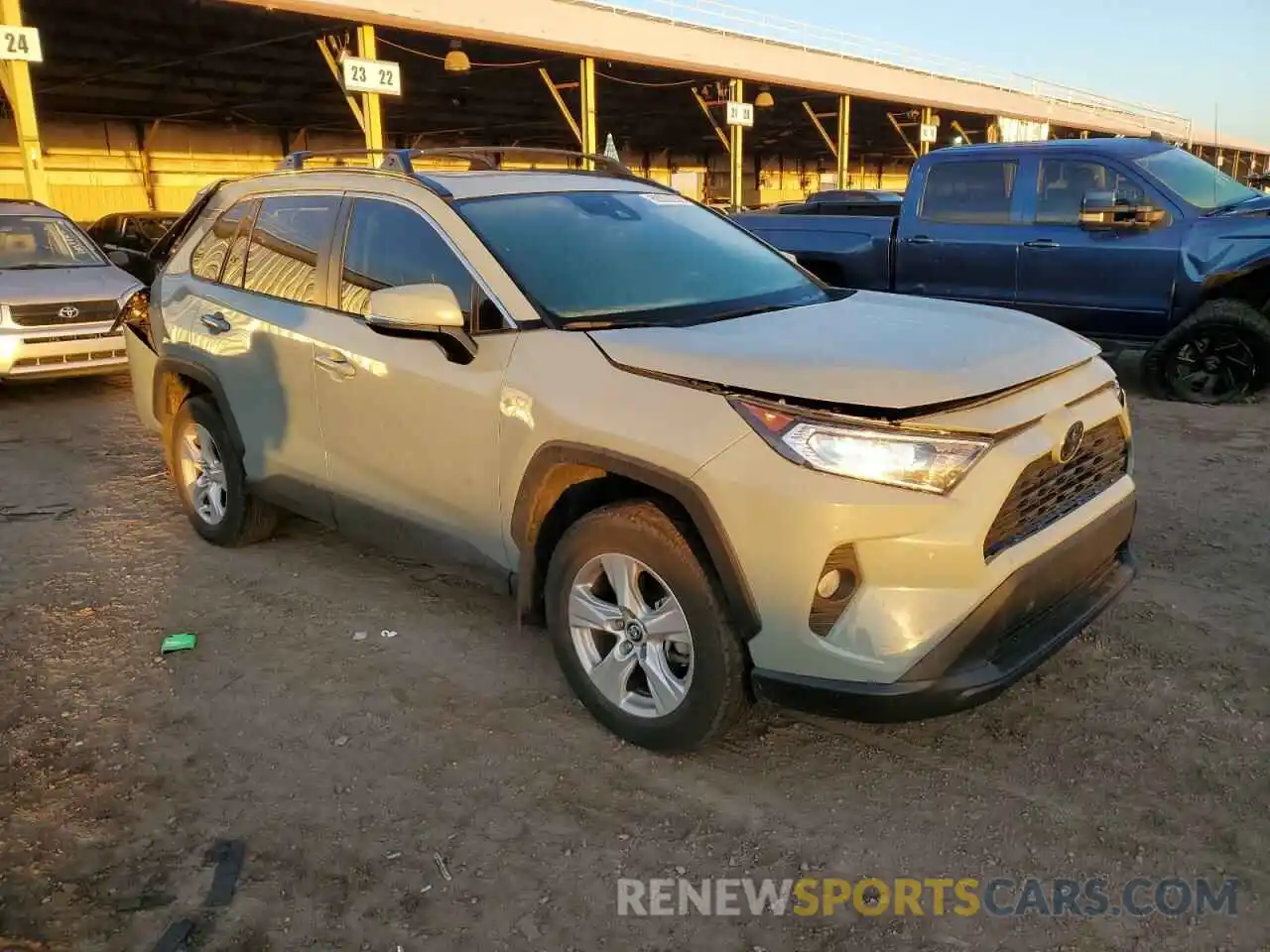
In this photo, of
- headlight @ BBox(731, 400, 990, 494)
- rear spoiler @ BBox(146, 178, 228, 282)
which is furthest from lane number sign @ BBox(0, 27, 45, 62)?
headlight @ BBox(731, 400, 990, 494)

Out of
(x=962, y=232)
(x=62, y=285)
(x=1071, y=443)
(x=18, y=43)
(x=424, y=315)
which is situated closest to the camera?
(x=1071, y=443)

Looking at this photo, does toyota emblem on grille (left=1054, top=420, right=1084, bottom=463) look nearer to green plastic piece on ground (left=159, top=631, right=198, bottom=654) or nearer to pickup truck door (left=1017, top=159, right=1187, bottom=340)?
green plastic piece on ground (left=159, top=631, right=198, bottom=654)

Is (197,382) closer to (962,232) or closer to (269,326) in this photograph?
(269,326)

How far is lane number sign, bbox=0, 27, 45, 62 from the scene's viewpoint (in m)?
12.7

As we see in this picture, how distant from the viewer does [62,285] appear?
8914 mm

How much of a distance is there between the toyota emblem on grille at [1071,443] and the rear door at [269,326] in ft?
9.46

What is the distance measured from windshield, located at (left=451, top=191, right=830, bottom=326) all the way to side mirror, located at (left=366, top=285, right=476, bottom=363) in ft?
0.92

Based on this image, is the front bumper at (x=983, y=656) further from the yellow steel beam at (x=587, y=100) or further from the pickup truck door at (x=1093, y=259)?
the yellow steel beam at (x=587, y=100)

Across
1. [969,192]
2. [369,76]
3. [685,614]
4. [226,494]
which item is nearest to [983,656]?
[685,614]

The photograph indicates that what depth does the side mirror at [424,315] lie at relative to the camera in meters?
3.24

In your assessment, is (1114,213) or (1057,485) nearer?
(1057,485)

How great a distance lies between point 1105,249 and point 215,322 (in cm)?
647

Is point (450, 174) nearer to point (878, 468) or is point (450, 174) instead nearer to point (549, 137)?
point (878, 468)

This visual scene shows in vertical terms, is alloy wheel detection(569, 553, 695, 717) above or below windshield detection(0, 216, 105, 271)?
below
